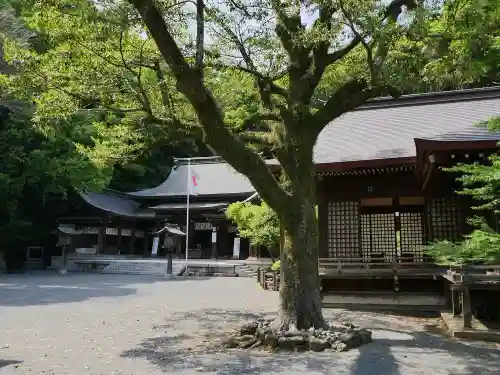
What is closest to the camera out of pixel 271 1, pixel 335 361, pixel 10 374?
pixel 10 374

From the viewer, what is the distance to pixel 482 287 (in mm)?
8906

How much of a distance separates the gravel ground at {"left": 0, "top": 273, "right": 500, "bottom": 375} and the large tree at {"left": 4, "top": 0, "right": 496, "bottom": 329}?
1.35m

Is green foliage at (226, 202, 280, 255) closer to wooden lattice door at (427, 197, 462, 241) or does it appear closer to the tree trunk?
wooden lattice door at (427, 197, 462, 241)

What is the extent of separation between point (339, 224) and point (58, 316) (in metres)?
7.76

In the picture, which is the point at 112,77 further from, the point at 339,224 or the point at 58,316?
the point at 339,224

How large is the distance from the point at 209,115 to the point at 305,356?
3.81m

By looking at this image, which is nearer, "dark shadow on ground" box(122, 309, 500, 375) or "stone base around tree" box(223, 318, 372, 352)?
"dark shadow on ground" box(122, 309, 500, 375)

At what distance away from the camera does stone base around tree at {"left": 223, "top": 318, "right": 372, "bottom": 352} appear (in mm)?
7031

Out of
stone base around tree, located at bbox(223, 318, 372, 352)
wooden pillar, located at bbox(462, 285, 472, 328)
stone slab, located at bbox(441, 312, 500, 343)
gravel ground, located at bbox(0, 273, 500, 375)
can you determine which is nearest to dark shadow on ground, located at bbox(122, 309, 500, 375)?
gravel ground, located at bbox(0, 273, 500, 375)

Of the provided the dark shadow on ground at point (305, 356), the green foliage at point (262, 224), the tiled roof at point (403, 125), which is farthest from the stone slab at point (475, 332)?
the green foliage at point (262, 224)

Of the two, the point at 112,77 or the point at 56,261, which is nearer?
the point at 112,77

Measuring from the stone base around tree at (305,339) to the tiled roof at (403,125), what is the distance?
16.3 feet

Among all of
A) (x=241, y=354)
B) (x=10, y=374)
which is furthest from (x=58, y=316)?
(x=241, y=354)

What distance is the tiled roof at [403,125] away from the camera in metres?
12.8
